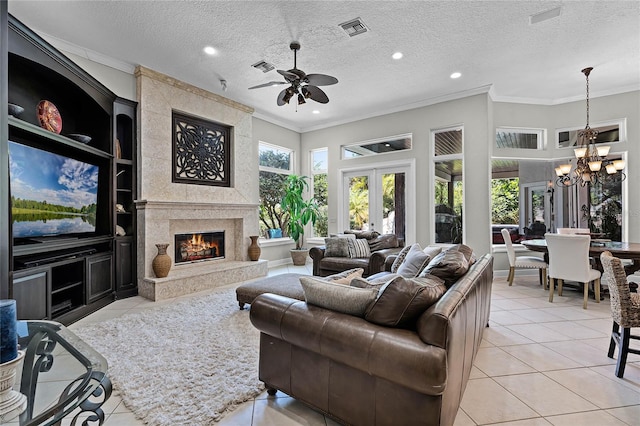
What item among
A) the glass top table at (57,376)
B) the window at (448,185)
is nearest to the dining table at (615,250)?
the window at (448,185)

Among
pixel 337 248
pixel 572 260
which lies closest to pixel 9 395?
pixel 337 248

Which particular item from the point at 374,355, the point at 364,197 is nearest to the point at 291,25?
the point at 374,355

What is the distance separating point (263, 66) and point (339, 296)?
3816mm

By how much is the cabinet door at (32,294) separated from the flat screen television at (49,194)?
0.45 metres

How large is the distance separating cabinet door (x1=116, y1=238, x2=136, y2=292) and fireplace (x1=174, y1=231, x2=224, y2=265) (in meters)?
0.70

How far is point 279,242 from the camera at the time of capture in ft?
22.6

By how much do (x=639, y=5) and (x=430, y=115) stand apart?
2916 mm

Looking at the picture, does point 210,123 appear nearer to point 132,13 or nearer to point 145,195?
point 145,195

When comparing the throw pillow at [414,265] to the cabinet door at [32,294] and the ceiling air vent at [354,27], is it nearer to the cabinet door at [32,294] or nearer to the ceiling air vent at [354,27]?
the ceiling air vent at [354,27]

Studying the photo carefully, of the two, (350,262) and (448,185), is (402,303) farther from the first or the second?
(448,185)

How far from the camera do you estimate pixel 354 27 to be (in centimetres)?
340

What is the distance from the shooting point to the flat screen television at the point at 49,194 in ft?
9.48

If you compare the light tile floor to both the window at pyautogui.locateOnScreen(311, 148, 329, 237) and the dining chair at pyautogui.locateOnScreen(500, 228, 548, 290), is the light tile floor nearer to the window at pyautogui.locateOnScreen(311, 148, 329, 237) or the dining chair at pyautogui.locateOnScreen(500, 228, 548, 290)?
the dining chair at pyautogui.locateOnScreen(500, 228, 548, 290)

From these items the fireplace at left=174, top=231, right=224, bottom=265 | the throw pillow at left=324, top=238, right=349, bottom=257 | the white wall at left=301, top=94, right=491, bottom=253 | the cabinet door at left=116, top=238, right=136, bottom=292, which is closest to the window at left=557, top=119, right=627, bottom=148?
the white wall at left=301, top=94, right=491, bottom=253
